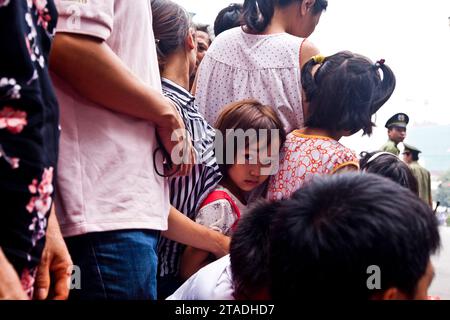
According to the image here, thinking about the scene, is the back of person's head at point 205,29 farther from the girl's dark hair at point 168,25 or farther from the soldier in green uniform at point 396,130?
the soldier in green uniform at point 396,130

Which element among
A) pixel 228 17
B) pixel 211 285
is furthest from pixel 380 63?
pixel 211 285

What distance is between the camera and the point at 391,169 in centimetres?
168

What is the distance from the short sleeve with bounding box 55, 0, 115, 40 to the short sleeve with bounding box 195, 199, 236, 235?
23.5 inches

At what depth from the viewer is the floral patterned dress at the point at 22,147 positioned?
64cm

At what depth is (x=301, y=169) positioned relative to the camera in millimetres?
1452

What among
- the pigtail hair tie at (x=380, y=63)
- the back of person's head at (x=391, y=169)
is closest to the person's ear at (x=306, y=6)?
the pigtail hair tie at (x=380, y=63)

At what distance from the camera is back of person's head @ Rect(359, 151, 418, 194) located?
1656 millimetres

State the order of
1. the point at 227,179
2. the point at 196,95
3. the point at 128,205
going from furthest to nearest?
the point at 196,95 → the point at 227,179 → the point at 128,205

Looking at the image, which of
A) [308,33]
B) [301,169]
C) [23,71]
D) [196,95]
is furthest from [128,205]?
[308,33]

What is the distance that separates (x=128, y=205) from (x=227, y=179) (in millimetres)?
558

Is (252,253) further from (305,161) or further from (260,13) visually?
(260,13)

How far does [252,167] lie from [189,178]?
0.18 m

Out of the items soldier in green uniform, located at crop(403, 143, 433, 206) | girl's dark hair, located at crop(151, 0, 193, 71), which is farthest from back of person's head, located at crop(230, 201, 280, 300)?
soldier in green uniform, located at crop(403, 143, 433, 206)
